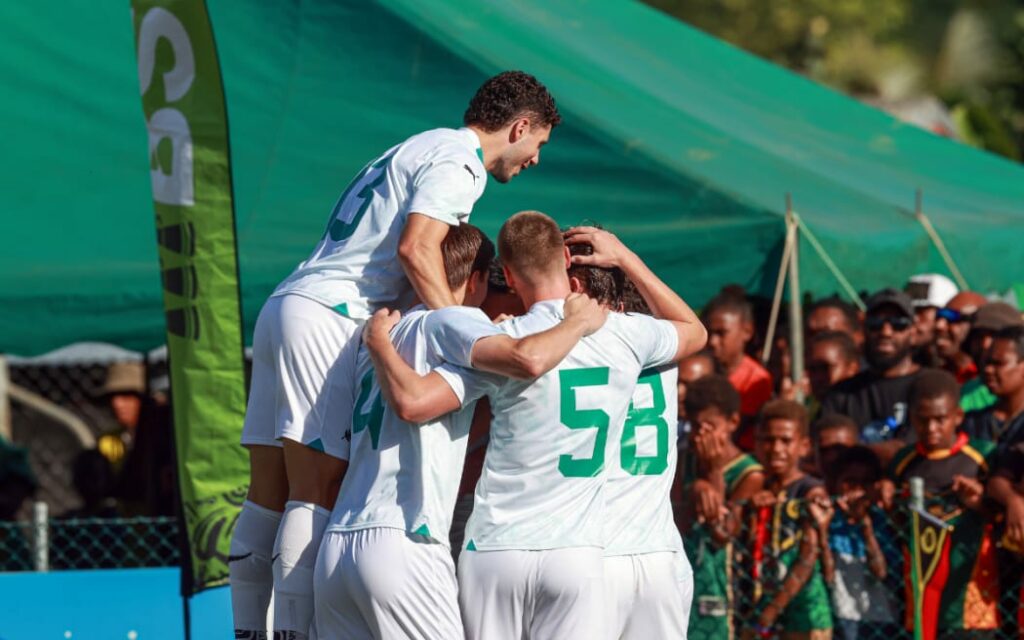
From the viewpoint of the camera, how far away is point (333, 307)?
4648mm

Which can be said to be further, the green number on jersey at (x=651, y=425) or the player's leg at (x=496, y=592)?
the green number on jersey at (x=651, y=425)

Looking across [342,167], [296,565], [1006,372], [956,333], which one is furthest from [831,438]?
[296,565]

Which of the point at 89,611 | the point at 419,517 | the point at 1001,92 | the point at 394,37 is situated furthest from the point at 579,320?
the point at 1001,92

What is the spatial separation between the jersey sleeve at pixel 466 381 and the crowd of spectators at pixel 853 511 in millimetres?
2468

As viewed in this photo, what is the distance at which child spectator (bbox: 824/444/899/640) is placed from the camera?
6.48 metres

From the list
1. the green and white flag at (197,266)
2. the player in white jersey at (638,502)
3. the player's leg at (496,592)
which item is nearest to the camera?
the player's leg at (496,592)

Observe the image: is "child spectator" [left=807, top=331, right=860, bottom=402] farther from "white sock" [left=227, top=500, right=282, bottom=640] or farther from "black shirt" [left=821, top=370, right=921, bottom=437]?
"white sock" [left=227, top=500, right=282, bottom=640]

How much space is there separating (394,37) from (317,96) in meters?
0.51

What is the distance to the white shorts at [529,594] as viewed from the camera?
4.29 metres

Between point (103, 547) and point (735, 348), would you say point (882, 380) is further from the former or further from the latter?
point (103, 547)

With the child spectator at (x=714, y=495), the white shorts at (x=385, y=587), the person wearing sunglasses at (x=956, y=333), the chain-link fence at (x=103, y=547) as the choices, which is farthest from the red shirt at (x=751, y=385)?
the white shorts at (x=385, y=587)

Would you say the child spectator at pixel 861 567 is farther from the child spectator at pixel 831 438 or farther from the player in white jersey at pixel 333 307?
the player in white jersey at pixel 333 307

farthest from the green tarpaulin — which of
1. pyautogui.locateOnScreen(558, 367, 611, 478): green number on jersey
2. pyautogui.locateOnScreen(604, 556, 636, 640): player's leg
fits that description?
pyautogui.locateOnScreen(558, 367, 611, 478): green number on jersey

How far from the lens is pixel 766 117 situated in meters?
10.9
